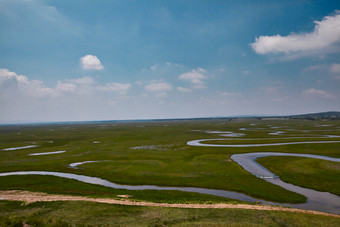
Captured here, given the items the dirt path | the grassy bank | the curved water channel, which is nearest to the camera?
the grassy bank

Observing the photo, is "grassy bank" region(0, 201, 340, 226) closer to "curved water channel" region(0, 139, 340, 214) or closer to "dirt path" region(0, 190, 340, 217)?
"dirt path" region(0, 190, 340, 217)

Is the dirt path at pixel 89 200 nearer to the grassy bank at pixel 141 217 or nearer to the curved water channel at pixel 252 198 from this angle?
the grassy bank at pixel 141 217

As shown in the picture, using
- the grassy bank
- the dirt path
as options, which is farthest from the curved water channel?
the grassy bank

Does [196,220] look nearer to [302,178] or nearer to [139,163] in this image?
[302,178]

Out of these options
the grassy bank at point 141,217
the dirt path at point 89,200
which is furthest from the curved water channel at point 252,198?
the grassy bank at point 141,217

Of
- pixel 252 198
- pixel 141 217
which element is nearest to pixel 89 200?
pixel 141 217

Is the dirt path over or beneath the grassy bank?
beneath

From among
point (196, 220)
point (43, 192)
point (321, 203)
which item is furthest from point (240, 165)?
point (43, 192)

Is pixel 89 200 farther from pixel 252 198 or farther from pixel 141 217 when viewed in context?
pixel 252 198

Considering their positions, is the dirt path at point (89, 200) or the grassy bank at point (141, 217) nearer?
the grassy bank at point (141, 217)

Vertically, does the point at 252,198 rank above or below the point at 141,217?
below

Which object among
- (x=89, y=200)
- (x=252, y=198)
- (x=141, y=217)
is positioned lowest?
(x=252, y=198)

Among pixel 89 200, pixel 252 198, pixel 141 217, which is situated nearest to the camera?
pixel 141 217

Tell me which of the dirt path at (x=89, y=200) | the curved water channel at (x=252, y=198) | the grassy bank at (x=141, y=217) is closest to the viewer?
the grassy bank at (x=141, y=217)
